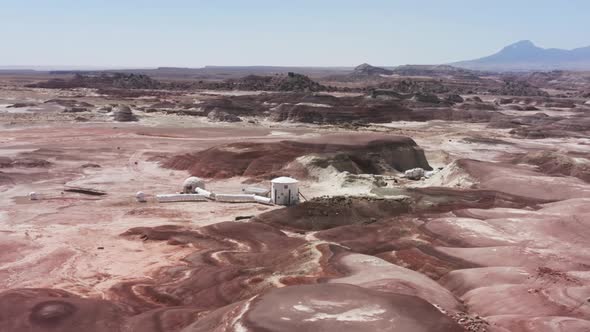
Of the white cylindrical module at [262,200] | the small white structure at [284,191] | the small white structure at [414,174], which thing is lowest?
the small white structure at [414,174]

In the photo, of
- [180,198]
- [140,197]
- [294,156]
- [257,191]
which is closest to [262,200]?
[257,191]

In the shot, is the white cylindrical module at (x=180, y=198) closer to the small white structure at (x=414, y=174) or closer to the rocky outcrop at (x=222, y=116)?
the small white structure at (x=414, y=174)

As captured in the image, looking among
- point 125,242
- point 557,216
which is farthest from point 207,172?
point 557,216

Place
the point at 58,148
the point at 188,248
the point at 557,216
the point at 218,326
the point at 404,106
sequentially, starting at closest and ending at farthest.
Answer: the point at 218,326
the point at 188,248
the point at 557,216
the point at 58,148
the point at 404,106

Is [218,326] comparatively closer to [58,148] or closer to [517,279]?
[517,279]

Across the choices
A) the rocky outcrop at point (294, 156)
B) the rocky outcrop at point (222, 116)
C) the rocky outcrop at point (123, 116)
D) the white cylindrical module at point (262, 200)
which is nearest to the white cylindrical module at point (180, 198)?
the white cylindrical module at point (262, 200)

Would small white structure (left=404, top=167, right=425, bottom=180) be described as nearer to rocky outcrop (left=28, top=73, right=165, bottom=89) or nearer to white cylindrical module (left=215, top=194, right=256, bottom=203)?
white cylindrical module (left=215, top=194, right=256, bottom=203)

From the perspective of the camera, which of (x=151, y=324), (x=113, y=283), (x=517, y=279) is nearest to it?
(x=151, y=324)
